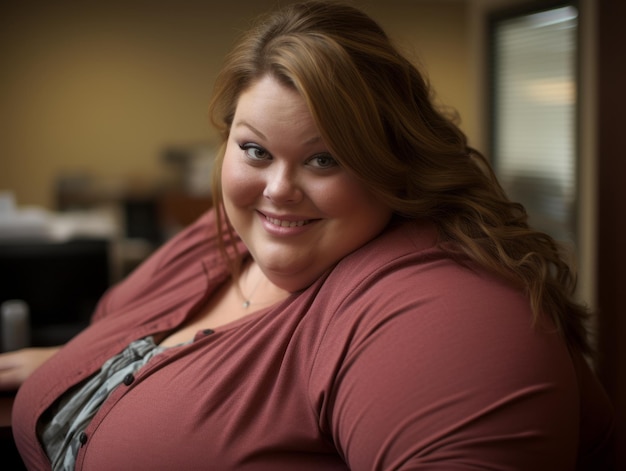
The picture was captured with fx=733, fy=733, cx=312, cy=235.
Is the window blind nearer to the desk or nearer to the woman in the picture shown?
the woman

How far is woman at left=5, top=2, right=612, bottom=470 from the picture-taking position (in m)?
0.87

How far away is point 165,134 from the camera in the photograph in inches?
253

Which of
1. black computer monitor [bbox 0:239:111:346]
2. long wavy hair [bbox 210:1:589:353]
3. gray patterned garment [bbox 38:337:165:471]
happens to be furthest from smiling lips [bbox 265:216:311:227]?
black computer monitor [bbox 0:239:111:346]

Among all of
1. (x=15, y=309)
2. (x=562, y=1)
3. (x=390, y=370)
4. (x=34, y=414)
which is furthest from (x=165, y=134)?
(x=390, y=370)

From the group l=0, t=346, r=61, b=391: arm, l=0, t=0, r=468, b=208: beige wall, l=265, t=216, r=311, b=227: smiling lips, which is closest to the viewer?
l=265, t=216, r=311, b=227: smiling lips

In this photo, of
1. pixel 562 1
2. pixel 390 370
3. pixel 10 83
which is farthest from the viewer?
pixel 10 83

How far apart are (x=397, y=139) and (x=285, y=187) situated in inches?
7.0

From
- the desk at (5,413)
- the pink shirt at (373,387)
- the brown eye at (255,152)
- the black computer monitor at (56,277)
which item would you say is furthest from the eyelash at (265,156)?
the black computer monitor at (56,277)

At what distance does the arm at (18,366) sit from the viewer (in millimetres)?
1428

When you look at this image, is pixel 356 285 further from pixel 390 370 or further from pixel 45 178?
pixel 45 178

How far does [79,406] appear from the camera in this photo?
126 centimetres

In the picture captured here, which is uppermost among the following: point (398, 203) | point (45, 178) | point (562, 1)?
point (562, 1)

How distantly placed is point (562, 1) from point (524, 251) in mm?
3518

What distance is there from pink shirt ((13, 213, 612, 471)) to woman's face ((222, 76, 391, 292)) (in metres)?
0.04
